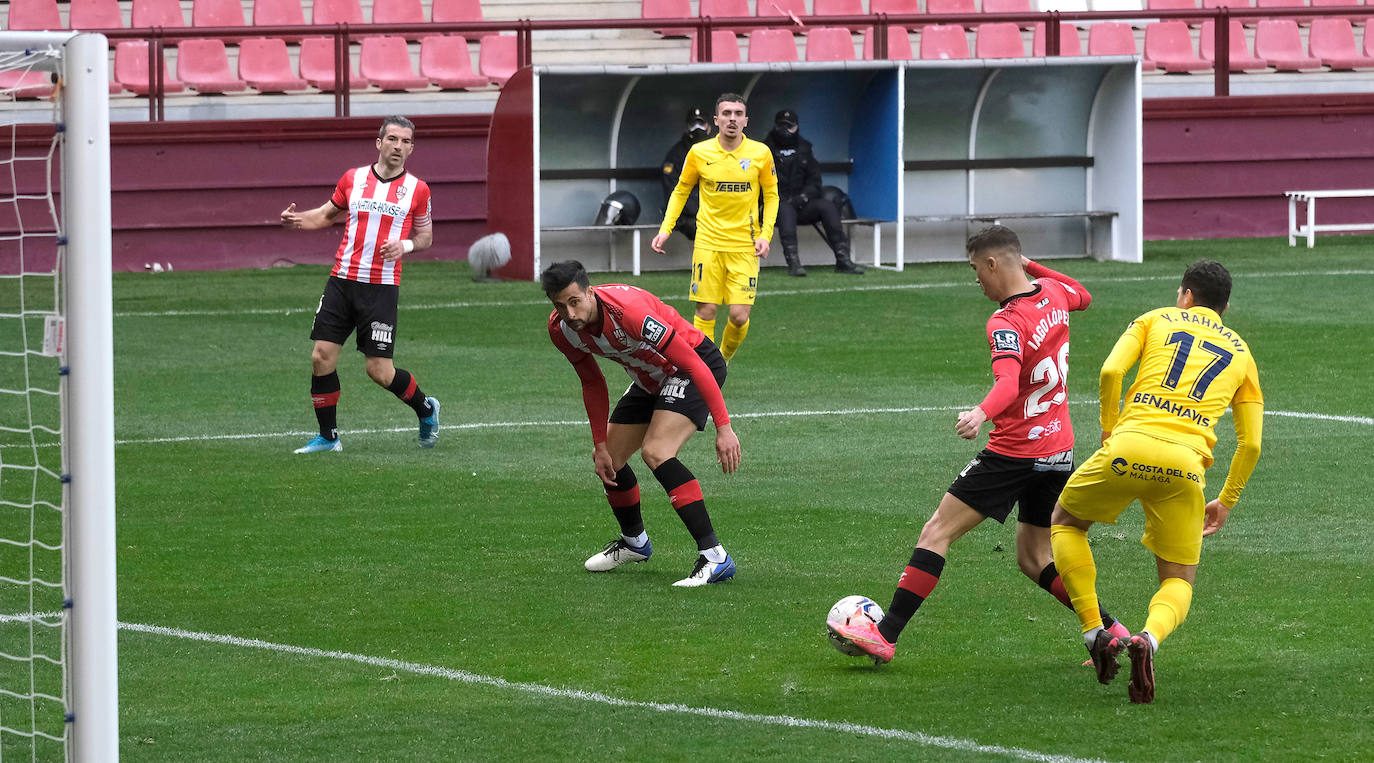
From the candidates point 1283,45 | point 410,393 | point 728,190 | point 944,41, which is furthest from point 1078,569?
point 1283,45

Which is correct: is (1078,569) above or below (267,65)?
below

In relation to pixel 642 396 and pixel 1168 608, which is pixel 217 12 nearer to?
pixel 642 396

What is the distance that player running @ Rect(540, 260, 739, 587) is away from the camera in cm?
686

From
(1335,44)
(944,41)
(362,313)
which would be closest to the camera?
(362,313)

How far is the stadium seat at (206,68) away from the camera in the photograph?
70.3 ft

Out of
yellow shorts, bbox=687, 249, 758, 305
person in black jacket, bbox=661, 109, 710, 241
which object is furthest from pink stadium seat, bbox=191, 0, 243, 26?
yellow shorts, bbox=687, 249, 758, 305

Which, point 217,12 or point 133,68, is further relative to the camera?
point 217,12

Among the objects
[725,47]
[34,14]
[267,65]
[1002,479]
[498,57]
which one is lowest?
[1002,479]

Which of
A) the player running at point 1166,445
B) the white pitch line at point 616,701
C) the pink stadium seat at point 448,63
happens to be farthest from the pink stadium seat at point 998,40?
the white pitch line at point 616,701

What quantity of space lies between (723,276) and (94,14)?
1212 centimetres

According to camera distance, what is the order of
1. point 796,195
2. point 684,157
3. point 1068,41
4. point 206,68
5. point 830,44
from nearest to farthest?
point 684,157 → point 796,195 → point 206,68 → point 830,44 → point 1068,41

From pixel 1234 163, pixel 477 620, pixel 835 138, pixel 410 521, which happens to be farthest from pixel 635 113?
pixel 477 620

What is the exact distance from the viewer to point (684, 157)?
19047 mm

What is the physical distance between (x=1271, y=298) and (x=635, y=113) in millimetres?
7551
